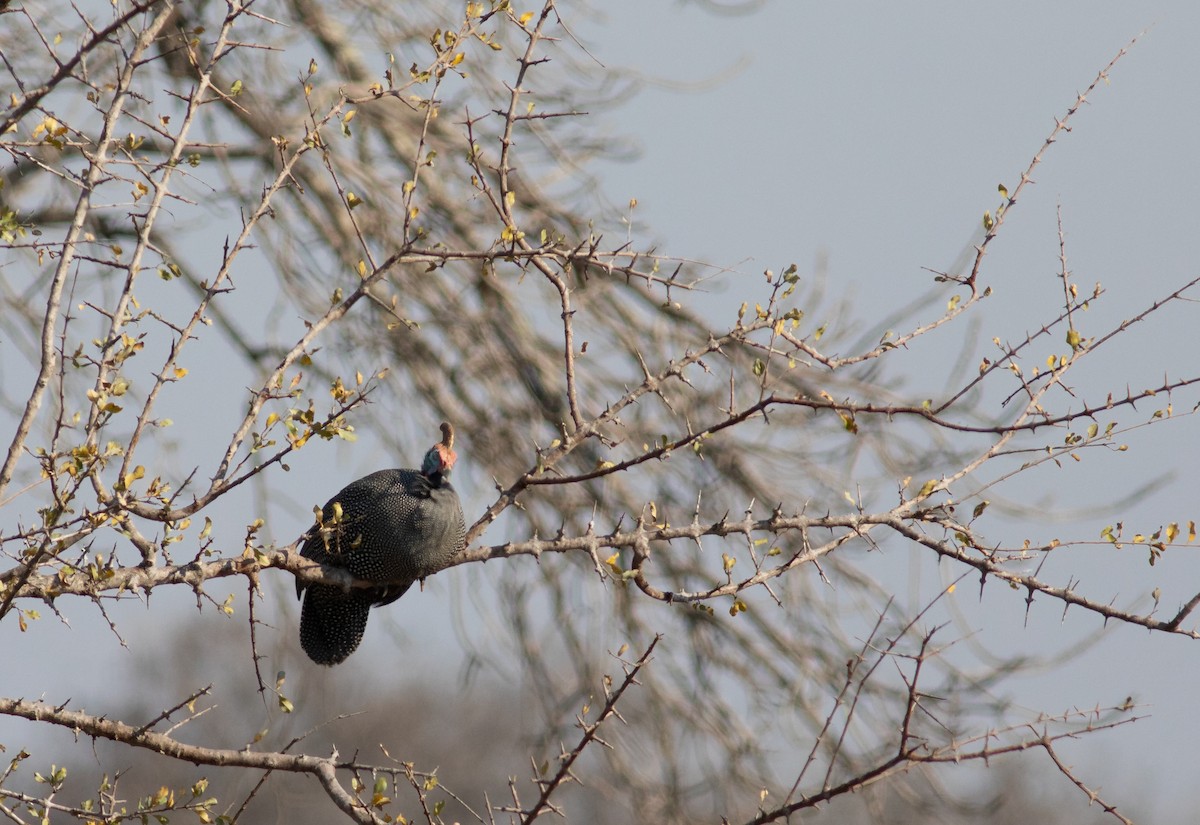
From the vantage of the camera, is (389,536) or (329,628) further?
(329,628)

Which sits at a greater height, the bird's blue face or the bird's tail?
the bird's blue face

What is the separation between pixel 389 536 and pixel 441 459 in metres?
0.51

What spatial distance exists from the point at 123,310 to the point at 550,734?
259 centimetres

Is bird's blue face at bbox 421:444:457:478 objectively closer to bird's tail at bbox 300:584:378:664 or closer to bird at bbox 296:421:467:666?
bird at bbox 296:421:467:666

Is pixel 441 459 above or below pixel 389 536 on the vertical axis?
above

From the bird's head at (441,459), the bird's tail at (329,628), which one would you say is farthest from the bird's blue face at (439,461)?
the bird's tail at (329,628)

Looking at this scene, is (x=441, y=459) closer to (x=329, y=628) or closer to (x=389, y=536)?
(x=389, y=536)

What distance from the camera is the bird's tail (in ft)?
14.1

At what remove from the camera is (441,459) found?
429 cm

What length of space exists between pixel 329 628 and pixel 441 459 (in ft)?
2.17

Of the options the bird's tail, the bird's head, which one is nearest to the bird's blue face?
the bird's head

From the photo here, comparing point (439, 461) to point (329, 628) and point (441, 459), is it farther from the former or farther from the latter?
point (329, 628)

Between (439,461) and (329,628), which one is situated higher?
(439,461)

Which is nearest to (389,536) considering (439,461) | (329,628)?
(439,461)
